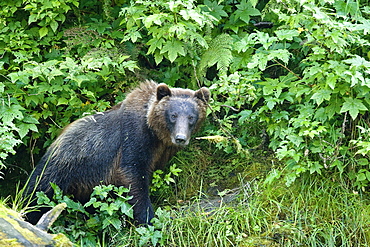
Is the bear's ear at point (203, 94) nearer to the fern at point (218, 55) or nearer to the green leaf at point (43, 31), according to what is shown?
the fern at point (218, 55)

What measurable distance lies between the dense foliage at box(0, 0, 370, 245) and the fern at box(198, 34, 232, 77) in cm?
2

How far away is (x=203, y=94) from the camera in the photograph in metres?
7.10

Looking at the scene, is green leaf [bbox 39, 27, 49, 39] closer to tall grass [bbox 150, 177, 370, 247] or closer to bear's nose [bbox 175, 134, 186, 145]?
bear's nose [bbox 175, 134, 186, 145]

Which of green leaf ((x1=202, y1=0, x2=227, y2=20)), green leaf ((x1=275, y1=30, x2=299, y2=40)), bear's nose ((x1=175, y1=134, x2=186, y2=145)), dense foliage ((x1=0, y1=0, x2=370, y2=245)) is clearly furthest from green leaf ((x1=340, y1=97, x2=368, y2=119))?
green leaf ((x1=202, y1=0, x2=227, y2=20))

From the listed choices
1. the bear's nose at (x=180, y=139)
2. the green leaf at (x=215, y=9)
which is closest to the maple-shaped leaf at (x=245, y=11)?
the green leaf at (x=215, y=9)

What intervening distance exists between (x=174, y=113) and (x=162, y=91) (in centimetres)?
35

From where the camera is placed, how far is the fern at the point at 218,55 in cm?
730

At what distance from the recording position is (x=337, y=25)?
582cm

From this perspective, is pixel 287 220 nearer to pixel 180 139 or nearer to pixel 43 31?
pixel 180 139

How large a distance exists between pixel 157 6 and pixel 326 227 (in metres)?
3.59

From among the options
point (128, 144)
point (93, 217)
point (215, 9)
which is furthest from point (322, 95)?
point (93, 217)

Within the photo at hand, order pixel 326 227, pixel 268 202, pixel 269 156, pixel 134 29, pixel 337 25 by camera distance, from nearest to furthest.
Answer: pixel 337 25 → pixel 326 227 → pixel 268 202 → pixel 134 29 → pixel 269 156

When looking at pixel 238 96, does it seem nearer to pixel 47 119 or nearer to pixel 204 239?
pixel 204 239

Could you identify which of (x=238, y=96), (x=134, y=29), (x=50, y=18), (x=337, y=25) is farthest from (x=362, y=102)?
(x=50, y=18)
